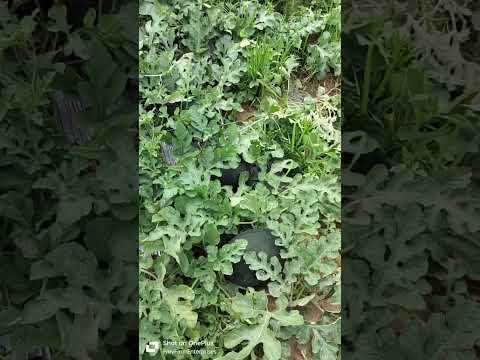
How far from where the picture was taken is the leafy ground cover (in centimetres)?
114

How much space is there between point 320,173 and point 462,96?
330 mm

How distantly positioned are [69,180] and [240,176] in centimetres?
33

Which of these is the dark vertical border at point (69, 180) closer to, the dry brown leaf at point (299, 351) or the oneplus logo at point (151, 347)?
the oneplus logo at point (151, 347)

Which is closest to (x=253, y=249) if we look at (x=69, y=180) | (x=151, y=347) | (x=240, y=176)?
(x=240, y=176)

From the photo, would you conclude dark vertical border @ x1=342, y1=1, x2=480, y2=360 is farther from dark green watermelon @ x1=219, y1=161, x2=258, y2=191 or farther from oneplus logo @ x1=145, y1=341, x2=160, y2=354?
oneplus logo @ x1=145, y1=341, x2=160, y2=354

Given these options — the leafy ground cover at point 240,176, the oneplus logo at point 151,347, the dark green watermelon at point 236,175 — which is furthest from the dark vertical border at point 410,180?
the oneplus logo at point 151,347

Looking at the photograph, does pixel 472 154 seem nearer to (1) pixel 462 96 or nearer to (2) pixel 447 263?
(1) pixel 462 96

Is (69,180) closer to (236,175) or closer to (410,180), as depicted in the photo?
(236,175)

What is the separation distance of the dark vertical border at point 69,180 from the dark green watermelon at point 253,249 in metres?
0.19

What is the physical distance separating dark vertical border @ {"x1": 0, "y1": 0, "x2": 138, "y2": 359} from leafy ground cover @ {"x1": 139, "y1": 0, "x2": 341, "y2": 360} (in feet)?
0.15

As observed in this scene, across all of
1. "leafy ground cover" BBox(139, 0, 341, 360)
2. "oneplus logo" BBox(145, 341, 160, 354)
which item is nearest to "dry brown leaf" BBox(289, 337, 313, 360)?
"leafy ground cover" BBox(139, 0, 341, 360)

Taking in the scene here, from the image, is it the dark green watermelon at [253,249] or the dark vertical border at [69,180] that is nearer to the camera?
the dark vertical border at [69,180]

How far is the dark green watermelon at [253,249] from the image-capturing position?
3.94ft

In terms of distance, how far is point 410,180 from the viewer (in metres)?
1.25
